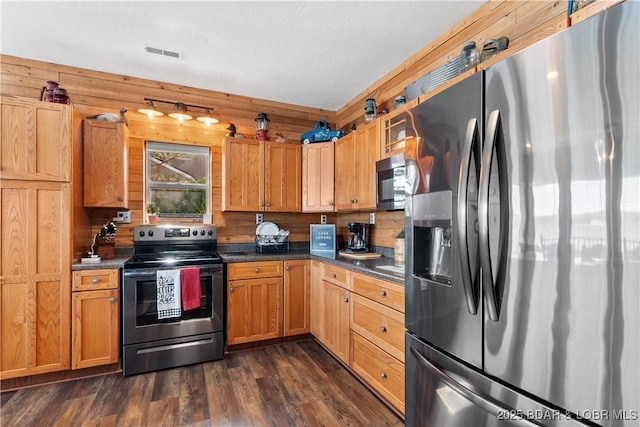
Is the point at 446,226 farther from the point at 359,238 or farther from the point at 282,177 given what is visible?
the point at 282,177

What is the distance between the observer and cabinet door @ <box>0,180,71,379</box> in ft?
A: 7.55

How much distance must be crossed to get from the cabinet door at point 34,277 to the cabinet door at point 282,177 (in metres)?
1.76

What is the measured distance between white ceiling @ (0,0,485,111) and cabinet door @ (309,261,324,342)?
1.91 metres

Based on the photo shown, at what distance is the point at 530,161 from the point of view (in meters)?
1.03

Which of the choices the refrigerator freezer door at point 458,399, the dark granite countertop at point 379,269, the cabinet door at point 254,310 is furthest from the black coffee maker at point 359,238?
the refrigerator freezer door at point 458,399

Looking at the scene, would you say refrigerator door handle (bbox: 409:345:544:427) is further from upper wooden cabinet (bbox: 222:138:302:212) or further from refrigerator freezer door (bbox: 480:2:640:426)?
upper wooden cabinet (bbox: 222:138:302:212)

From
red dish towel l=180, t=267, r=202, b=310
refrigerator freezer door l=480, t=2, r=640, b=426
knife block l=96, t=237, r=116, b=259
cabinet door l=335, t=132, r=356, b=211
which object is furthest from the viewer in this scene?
cabinet door l=335, t=132, r=356, b=211

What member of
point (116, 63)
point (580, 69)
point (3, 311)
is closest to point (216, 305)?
point (3, 311)

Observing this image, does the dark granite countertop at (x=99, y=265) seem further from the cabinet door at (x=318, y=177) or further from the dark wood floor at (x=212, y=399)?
the cabinet door at (x=318, y=177)

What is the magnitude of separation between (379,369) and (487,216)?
1437mm

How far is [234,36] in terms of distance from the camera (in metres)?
2.42

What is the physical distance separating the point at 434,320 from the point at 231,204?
2450mm

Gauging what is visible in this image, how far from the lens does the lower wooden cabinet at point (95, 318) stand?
2457mm

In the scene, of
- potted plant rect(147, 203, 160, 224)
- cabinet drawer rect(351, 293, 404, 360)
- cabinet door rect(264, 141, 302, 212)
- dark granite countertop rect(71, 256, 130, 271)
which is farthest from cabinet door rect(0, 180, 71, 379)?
cabinet drawer rect(351, 293, 404, 360)
